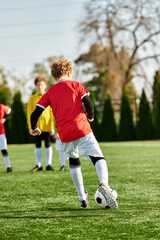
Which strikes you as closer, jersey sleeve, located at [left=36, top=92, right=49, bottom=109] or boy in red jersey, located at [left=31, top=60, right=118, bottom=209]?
boy in red jersey, located at [left=31, top=60, right=118, bottom=209]

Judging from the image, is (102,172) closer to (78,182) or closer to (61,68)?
(78,182)

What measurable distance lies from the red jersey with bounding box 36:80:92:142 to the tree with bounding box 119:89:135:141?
68.7 feet

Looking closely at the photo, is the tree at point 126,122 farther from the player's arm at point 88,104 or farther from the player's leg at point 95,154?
the player's leg at point 95,154

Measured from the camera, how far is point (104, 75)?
146ft

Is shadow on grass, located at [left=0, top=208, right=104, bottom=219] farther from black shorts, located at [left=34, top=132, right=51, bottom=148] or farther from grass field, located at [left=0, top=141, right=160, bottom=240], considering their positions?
black shorts, located at [left=34, top=132, right=51, bottom=148]

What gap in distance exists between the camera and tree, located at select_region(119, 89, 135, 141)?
25.1 metres

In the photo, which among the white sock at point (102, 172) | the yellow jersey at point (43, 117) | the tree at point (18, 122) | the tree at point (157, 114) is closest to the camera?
the white sock at point (102, 172)

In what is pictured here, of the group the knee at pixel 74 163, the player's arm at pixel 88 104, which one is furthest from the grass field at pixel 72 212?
the player's arm at pixel 88 104

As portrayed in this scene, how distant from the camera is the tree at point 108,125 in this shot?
25.2 m

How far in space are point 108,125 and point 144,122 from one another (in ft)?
7.66

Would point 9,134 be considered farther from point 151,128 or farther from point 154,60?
point 154,60

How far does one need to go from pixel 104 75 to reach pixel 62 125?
4060 centimetres

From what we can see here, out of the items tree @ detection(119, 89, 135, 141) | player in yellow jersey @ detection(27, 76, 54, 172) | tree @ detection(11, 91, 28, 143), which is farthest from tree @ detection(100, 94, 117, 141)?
player in yellow jersey @ detection(27, 76, 54, 172)

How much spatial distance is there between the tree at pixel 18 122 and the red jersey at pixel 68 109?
21038mm
